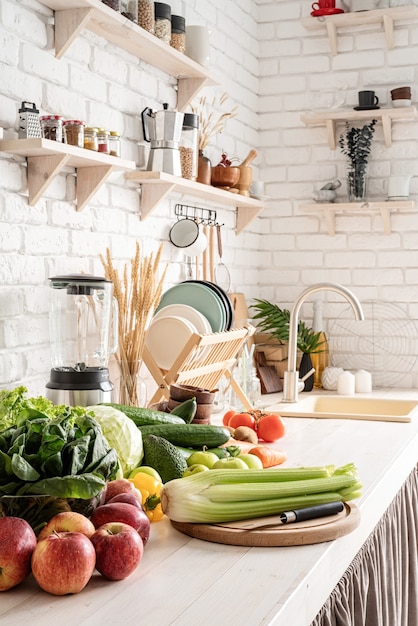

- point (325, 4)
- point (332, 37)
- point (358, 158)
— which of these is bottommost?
point (358, 158)

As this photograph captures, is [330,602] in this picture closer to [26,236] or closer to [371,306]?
[26,236]

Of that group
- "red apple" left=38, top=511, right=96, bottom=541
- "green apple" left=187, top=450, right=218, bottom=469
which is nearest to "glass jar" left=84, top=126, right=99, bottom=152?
"green apple" left=187, top=450, right=218, bottom=469

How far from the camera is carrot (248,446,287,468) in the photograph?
6.74 feet

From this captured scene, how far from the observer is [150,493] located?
1687mm

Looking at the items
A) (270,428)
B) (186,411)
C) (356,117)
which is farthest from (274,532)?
(356,117)

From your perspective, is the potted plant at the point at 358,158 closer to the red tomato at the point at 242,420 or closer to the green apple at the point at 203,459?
the red tomato at the point at 242,420

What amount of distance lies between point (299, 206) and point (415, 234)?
56 centimetres

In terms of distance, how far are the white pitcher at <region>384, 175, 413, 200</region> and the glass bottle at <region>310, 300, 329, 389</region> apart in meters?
0.61

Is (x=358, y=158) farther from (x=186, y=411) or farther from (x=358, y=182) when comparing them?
(x=186, y=411)

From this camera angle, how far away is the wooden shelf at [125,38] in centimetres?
244

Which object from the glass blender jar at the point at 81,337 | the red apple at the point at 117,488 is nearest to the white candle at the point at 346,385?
the glass blender jar at the point at 81,337

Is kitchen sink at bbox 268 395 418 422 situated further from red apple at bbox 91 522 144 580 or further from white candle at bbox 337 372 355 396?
red apple at bbox 91 522 144 580

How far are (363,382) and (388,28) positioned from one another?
1619 millimetres

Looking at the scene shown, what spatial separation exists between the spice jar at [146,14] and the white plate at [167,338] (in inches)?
38.1
